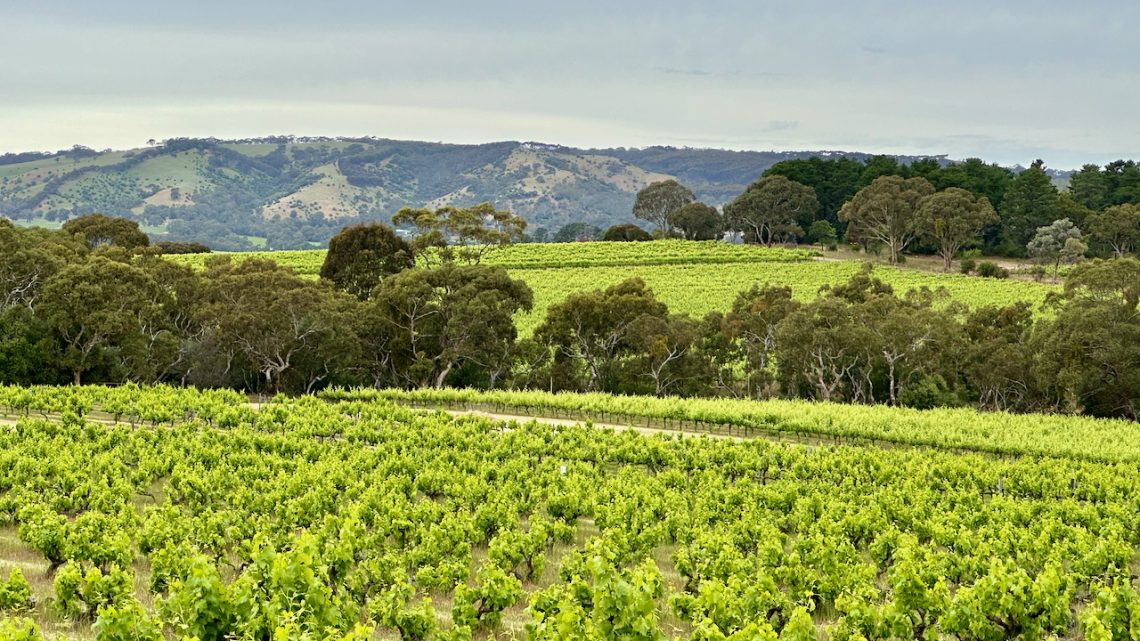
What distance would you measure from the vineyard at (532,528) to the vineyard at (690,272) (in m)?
34.6

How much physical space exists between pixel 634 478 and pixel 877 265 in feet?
239

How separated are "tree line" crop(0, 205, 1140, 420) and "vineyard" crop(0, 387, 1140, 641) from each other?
6768mm

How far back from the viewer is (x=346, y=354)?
53062mm

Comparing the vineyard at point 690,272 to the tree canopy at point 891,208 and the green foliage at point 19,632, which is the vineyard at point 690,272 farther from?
the green foliage at point 19,632

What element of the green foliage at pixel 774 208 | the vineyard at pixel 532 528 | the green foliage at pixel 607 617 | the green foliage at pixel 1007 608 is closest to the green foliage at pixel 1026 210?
the green foliage at pixel 774 208

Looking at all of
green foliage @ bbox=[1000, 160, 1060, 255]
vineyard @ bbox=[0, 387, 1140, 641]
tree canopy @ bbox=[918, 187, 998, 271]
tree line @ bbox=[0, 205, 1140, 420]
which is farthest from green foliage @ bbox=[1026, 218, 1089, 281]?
vineyard @ bbox=[0, 387, 1140, 641]

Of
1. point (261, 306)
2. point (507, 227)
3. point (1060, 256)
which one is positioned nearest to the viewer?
point (261, 306)

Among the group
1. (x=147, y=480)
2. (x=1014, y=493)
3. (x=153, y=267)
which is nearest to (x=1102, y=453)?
(x=1014, y=493)

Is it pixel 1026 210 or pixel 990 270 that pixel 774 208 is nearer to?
pixel 1026 210

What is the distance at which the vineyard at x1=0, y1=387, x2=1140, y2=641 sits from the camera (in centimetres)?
1723

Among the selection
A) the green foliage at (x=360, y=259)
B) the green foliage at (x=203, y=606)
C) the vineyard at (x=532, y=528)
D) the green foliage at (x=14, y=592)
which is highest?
the green foliage at (x=360, y=259)

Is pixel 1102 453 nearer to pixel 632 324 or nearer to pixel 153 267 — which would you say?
pixel 632 324

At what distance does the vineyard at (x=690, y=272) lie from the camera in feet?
263

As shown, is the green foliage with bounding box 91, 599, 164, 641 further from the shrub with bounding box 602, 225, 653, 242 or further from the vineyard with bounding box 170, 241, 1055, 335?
the shrub with bounding box 602, 225, 653, 242
